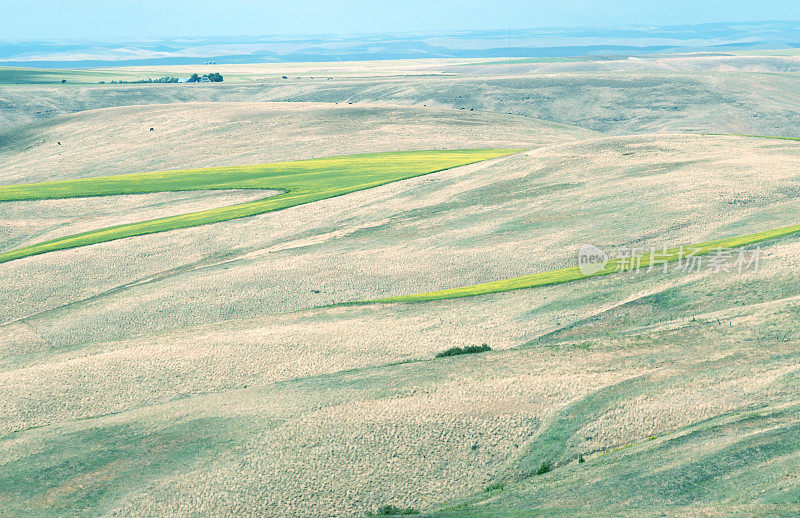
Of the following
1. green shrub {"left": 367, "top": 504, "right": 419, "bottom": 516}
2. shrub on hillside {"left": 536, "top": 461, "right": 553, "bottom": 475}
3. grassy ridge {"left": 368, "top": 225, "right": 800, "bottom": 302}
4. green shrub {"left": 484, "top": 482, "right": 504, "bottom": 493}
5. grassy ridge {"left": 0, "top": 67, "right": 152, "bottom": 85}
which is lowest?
green shrub {"left": 367, "top": 504, "right": 419, "bottom": 516}

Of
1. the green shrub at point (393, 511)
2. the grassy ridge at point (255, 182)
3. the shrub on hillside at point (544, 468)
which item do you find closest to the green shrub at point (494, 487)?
the shrub on hillside at point (544, 468)

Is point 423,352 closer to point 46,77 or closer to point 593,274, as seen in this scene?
point 593,274

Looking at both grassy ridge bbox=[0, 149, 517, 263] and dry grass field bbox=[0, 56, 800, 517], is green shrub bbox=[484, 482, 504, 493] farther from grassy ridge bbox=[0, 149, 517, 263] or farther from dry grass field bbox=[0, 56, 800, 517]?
grassy ridge bbox=[0, 149, 517, 263]

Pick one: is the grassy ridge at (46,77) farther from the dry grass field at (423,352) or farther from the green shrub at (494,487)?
the green shrub at (494,487)

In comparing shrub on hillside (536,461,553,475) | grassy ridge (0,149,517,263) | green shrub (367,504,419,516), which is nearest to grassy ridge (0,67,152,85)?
grassy ridge (0,149,517,263)

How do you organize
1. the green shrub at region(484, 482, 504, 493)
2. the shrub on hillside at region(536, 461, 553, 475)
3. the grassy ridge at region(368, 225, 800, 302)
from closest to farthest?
1. the green shrub at region(484, 482, 504, 493)
2. the shrub on hillside at region(536, 461, 553, 475)
3. the grassy ridge at region(368, 225, 800, 302)

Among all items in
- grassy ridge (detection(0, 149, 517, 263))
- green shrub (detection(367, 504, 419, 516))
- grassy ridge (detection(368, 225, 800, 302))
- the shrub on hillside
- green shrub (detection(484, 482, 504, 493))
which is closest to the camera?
green shrub (detection(367, 504, 419, 516))

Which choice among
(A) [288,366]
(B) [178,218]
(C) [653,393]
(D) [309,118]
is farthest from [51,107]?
(C) [653,393]
